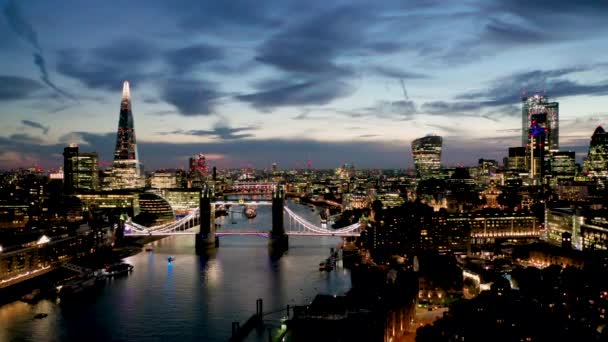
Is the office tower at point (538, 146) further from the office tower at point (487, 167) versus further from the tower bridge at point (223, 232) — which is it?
the tower bridge at point (223, 232)

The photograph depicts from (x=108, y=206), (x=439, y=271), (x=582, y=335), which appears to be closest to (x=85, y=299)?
(x=439, y=271)

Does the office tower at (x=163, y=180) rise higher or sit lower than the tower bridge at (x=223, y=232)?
higher

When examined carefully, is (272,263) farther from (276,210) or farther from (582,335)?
(582,335)

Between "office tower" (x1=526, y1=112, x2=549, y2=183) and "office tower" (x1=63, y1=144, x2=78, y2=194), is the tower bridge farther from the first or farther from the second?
"office tower" (x1=526, y1=112, x2=549, y2=183)

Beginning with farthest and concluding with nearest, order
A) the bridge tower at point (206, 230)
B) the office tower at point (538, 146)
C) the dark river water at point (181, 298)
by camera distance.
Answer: the office tower at point (538, 146)
the bridge tower at point (206, 230)
the dark river water at point (181, 298)

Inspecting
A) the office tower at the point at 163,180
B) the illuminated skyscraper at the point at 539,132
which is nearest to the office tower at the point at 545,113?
the illuminated skyscraper at the point at 539,132
